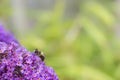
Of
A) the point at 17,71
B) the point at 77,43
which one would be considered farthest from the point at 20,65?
the point at 77,43

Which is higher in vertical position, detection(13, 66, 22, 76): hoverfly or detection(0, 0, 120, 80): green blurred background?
detection(0, 0, 120, 80): green blurred background

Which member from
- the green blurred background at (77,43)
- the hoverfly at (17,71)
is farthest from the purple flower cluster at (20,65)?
the green blurred background at (77,43)

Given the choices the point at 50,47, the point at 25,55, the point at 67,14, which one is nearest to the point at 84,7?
the point at 50,47

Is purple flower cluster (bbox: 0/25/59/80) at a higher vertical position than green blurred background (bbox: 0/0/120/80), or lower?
lower

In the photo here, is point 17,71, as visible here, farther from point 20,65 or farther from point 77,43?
point 77,43

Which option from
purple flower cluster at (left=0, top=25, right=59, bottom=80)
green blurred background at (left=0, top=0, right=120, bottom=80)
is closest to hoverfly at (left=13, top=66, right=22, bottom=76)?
purple flower cluster at (left=0, top=25, right=59, bottom=80)

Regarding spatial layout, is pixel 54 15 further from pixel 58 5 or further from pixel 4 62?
pixel 4 62

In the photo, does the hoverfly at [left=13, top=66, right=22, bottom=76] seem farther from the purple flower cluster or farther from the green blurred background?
the green blurred background

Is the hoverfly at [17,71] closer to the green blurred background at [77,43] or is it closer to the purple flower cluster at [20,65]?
the purple flower cluster at [20,65]

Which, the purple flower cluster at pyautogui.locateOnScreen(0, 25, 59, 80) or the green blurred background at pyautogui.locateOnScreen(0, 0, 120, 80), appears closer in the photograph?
the purple flower cluster at pyautogui.locateOnScreen(0, 25, 59, 80)
